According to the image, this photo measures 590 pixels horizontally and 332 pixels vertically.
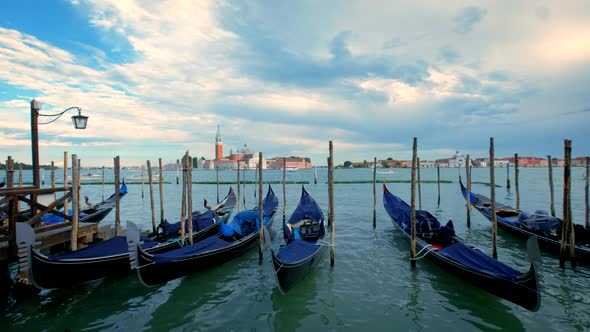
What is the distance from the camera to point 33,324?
4.07m

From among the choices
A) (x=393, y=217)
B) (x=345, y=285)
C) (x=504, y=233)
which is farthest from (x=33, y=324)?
(x=504, y=233)

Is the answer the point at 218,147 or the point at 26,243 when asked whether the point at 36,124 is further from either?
the point at 218,147

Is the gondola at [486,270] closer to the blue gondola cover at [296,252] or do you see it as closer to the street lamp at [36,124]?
the blue gondola cover at [296,252]

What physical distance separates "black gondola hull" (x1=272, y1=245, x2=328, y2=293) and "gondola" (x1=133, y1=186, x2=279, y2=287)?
1.75 meters

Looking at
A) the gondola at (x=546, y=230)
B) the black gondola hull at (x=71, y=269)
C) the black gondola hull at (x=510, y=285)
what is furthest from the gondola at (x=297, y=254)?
the gondola at (x=546, y=230)

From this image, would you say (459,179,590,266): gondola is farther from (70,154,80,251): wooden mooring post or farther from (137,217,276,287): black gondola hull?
(70,154,80,251): wooden mooring post

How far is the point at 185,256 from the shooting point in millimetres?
5285

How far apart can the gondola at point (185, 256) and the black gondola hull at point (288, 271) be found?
1753mm

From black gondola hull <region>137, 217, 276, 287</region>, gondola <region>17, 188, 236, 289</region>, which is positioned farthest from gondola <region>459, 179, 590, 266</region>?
gondola <region>17, 188, 236, 289</region>

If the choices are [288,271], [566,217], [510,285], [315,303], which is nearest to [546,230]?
[566,217]

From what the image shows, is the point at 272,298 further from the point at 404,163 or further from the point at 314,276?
the point at 404,163

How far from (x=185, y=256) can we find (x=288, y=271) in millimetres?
1931

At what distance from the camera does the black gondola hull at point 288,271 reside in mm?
4737

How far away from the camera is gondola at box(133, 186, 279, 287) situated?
15.1ft
